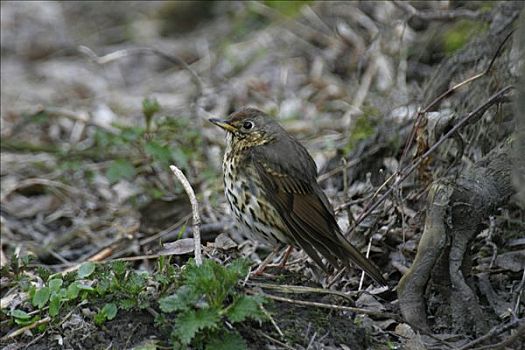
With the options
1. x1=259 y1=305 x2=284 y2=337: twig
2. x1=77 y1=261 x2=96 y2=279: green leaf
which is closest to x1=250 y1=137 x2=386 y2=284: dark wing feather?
x1=259 y1=305 x2=284 y2=337: twig

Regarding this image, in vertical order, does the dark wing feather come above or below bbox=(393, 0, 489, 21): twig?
below

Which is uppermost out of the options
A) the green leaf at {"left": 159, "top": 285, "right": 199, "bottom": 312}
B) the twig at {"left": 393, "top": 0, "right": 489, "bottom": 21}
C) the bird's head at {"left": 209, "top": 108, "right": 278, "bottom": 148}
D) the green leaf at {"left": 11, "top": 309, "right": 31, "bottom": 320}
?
the twig at {"left": 393, "top": 0, "right": 489, "bottom": 21}

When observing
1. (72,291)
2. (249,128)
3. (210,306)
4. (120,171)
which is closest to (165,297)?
(210,306)

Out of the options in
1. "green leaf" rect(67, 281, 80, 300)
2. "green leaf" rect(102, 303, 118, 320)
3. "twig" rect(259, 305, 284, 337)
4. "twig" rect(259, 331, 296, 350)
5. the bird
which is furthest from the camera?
the bird

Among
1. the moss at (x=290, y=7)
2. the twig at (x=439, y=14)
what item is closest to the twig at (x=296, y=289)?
the twig at (x=439, y=14)

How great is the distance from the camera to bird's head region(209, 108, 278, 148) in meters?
4.81

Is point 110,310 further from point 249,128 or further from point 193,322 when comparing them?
point 249,128

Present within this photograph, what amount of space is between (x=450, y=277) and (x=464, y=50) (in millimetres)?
1959

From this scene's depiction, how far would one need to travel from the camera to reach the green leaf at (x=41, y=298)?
4145mm

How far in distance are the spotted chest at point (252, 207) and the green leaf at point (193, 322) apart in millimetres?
955

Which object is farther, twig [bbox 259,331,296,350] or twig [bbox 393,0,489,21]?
twig [bbox 393,0,489,21]

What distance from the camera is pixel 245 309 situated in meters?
3.65

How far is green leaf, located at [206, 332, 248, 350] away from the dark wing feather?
692 millimetres

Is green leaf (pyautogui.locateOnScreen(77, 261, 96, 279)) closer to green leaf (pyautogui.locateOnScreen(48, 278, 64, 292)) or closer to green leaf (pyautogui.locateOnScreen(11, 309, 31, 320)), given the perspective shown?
green leaf (pyautogui.locateOnScreen(48, 278, 64, 292))
